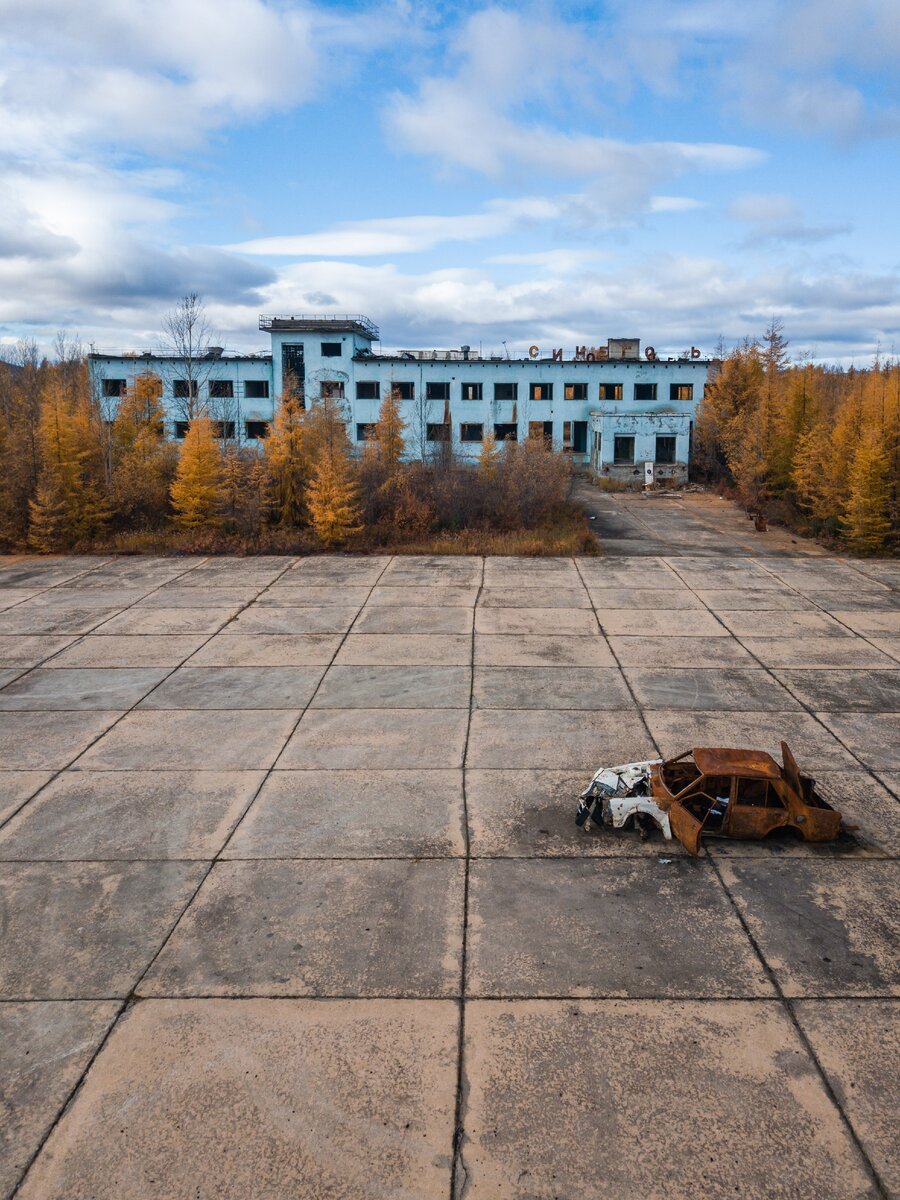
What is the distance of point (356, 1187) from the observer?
532 centimetres

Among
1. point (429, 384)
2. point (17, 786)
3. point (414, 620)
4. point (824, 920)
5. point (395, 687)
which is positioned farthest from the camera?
point (429, 384)

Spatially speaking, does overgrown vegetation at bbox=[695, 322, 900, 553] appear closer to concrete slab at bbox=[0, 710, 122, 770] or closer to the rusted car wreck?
the rusted car wreck

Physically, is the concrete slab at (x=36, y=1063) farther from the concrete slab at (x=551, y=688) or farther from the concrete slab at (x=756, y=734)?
the concrete slab at (x=551, y=688)

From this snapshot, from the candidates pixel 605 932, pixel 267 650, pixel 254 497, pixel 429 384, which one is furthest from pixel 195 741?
pixel 429 384

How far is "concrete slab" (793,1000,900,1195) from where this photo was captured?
221 inches

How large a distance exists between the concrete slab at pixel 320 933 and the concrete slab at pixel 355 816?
0.87 feet

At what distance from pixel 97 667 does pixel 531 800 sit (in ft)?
31.2

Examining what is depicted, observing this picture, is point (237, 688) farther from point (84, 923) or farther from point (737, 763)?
point (737, 763)

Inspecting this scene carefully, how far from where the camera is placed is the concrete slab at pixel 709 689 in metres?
13.8

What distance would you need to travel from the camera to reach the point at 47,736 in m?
12.6

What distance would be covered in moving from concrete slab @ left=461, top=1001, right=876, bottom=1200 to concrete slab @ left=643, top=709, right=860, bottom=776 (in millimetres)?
4998

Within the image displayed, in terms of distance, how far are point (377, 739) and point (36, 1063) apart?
6541 mm

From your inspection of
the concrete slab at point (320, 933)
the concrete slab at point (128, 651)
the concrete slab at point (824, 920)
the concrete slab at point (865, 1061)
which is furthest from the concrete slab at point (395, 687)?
the concrete slab at point (865, 1061)

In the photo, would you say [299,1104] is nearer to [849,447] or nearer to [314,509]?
[314,509]
